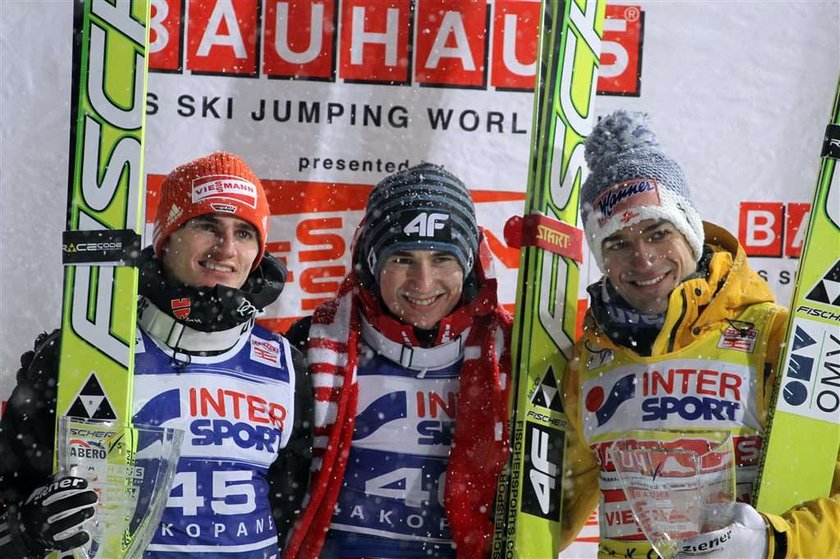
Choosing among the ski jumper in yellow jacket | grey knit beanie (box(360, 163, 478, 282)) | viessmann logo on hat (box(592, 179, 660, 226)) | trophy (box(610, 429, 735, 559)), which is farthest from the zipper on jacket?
grey knit beanie (box(360, 163, 478, 282))

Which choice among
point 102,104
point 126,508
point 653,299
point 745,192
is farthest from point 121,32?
point 745,192

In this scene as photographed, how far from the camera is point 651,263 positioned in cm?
245

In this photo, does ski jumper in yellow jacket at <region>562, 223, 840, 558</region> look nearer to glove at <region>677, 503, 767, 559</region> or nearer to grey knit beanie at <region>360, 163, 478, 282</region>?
glove at <region>677, 503, 767, 559</region>

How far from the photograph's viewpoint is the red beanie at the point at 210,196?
2.46 meters

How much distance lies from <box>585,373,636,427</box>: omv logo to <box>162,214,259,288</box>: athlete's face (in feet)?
2.90

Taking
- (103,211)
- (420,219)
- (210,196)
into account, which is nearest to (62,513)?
(103,211)

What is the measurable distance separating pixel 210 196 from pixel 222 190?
32 mm

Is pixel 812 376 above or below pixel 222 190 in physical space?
below

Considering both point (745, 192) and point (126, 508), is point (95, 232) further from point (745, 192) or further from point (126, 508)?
point (745, 192)

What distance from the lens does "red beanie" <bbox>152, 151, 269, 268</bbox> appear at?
2459 millimetres

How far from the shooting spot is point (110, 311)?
2324 mm

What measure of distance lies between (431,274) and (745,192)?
140cm

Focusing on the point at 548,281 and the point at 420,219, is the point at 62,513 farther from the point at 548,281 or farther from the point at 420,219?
the point at 548,281

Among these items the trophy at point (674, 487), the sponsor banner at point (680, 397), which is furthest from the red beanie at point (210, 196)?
the trophy at point (674, 487)
